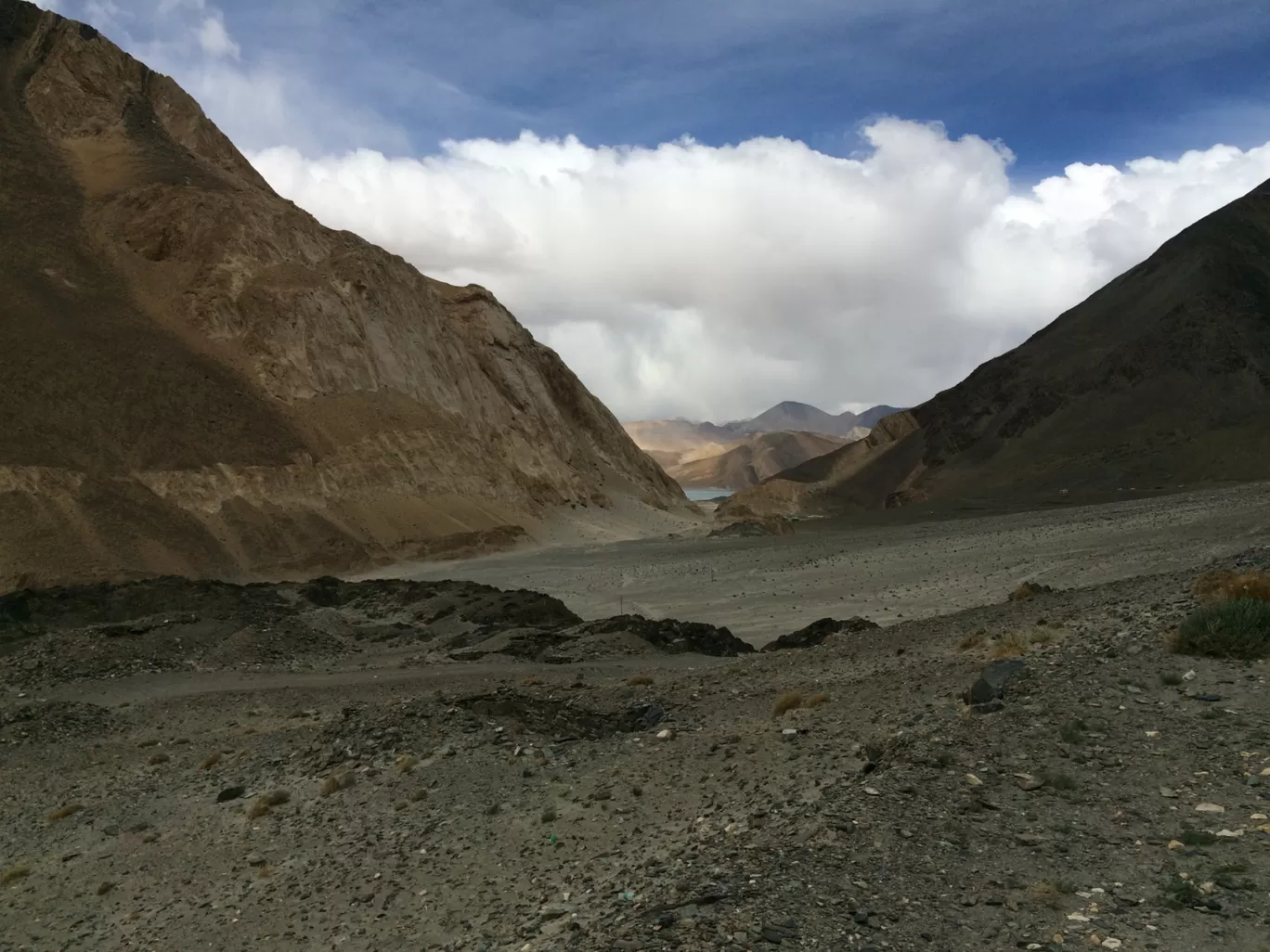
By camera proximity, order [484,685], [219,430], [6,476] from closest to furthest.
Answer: [484,685] < [6,476] < [219,430]

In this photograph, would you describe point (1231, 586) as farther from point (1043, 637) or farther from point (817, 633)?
point (817, 633)

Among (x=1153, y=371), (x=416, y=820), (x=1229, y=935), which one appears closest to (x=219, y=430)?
(x=416, y=820)

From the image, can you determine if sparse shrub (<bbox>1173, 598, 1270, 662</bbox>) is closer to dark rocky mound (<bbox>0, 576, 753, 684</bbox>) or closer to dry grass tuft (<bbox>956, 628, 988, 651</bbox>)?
dry grass tuft (<bbox>956, 628, 988, 651</bbox>)

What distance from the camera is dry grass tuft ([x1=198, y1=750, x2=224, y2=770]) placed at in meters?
11.8

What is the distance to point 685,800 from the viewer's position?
7832mm

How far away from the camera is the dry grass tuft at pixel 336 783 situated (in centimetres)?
950

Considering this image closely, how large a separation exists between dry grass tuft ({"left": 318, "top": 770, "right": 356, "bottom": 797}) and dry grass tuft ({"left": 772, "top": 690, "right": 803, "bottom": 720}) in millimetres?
4409

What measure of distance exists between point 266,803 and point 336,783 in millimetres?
775

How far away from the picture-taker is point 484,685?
15.6 m

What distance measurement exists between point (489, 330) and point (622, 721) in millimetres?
66198

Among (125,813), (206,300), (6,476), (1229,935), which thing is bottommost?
(125,813)

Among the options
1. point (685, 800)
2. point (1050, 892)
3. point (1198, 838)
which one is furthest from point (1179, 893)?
point (685, 800)

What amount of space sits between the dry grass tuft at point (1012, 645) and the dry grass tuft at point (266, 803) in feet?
25.6

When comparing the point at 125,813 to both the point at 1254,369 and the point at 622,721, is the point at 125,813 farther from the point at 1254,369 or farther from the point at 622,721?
the point at 1254,369
